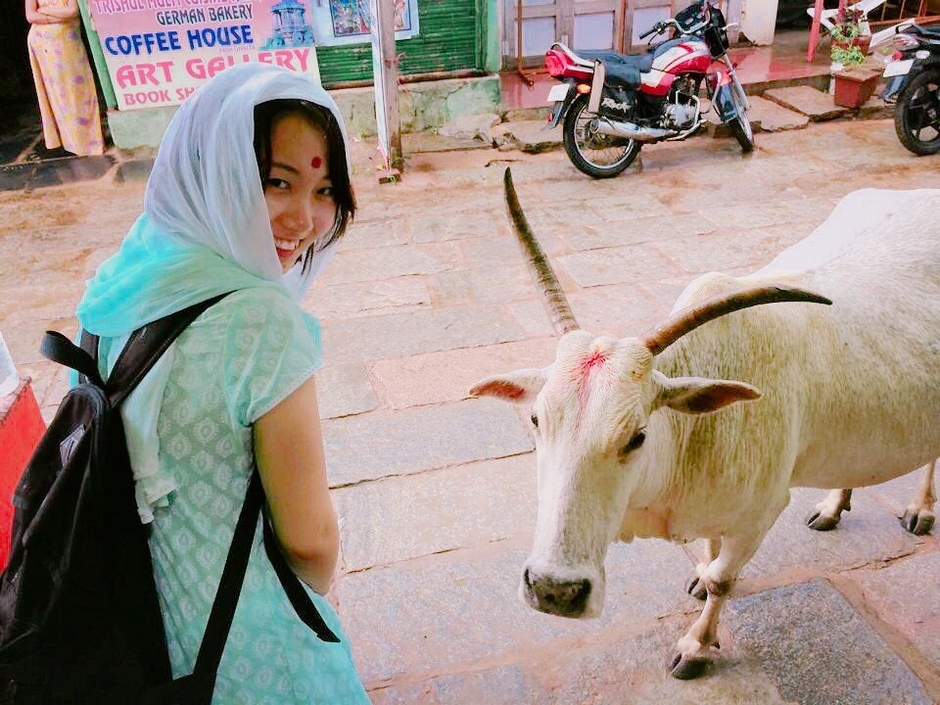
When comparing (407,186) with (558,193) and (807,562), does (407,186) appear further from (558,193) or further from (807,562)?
(807,562)

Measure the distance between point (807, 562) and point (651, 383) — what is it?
1.59 m

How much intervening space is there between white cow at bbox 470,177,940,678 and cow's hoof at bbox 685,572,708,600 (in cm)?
2

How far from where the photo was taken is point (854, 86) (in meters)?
7.97

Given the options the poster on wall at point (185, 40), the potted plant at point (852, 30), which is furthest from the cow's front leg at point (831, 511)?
the potted plant at point (852, 30)

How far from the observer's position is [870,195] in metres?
3.19

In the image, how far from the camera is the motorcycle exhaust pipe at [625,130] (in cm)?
679

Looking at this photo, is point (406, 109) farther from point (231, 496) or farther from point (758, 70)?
point (231, 496)

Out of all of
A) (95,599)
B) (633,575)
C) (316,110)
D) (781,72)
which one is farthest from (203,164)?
(781,72)

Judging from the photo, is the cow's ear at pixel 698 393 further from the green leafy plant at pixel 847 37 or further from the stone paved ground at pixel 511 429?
the green leafy plant at pixel 847 37

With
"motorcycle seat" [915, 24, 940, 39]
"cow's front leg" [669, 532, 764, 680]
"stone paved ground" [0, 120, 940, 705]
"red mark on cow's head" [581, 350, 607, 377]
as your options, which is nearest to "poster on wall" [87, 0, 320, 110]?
"stone paved ground" [0, 120, 940, 705]

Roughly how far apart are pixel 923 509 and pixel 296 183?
296cm

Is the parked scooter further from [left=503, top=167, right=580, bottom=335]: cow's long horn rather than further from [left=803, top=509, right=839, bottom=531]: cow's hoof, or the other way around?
[left=503, top=167, right=580, bottom=335]: cow's long horn

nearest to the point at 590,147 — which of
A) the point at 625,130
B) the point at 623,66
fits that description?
the point at 625,130

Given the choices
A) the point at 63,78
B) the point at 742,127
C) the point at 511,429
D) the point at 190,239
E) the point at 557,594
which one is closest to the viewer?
the point at 190,239
